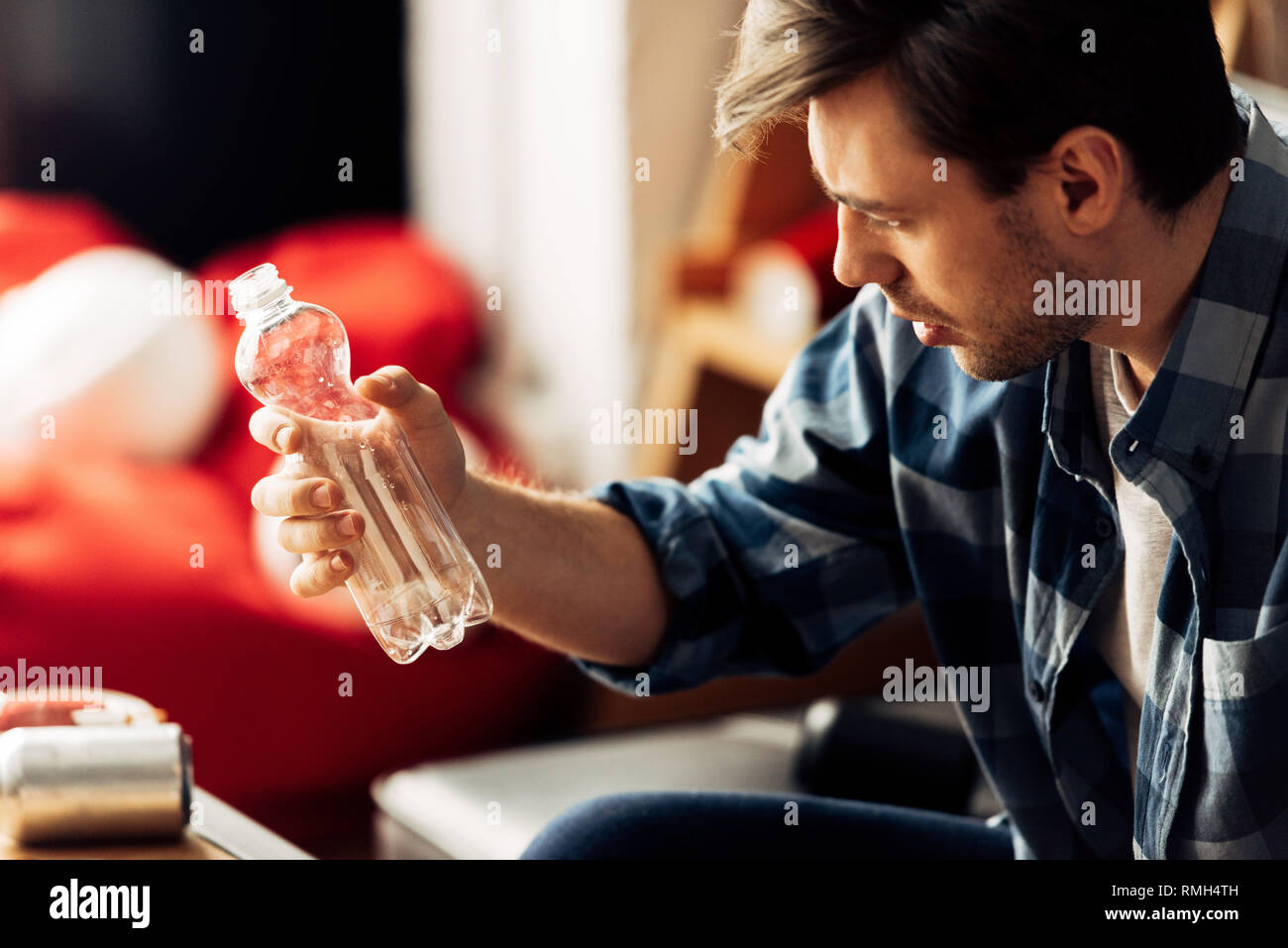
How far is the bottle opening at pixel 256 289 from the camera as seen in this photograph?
794mm

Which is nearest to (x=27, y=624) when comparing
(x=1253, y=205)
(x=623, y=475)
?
(x=623, y=475)

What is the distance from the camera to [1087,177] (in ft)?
2.79

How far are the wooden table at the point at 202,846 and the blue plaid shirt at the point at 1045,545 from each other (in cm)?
32

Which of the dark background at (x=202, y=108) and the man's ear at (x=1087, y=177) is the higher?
the dark background at (x=202, y=108)

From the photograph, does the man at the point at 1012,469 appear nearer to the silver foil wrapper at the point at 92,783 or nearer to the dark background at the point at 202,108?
the silver foil wrapper at the point at 92,783

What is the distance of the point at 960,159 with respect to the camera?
84cm

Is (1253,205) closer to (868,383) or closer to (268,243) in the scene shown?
(868,383)

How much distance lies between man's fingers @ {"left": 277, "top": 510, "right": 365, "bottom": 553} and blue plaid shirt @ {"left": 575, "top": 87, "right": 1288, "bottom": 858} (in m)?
0.31

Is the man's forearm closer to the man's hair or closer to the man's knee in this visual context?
the man's knee

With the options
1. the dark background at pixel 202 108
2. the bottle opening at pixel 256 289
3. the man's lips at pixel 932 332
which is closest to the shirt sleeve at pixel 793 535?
the man's lips at pixel 932 332

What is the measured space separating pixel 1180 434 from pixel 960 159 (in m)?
0.21

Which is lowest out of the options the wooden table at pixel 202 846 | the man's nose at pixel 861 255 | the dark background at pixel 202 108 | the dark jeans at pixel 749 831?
the dark jeans at pixel 749 831

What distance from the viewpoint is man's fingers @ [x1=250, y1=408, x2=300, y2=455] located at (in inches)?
31.2

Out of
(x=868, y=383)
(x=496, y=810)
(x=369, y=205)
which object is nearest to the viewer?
(x=868, y=383)
